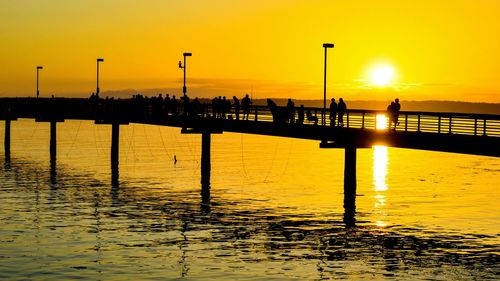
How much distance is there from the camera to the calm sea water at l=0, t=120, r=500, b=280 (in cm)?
3541

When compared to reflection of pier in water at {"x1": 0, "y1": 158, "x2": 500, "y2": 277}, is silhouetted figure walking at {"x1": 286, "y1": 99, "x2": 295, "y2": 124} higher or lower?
higher

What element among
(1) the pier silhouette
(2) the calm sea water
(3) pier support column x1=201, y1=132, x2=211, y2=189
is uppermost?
(1) the pier silhouette

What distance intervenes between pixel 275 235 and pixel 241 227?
10.3 ft

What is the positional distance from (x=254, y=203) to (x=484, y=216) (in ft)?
43.2

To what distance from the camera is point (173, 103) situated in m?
79.7

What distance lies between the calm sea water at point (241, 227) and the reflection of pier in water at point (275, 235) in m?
0.05

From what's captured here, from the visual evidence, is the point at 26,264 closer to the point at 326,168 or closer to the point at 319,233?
the point at 319,233

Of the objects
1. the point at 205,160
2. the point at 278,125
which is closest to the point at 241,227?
the point at 278,125

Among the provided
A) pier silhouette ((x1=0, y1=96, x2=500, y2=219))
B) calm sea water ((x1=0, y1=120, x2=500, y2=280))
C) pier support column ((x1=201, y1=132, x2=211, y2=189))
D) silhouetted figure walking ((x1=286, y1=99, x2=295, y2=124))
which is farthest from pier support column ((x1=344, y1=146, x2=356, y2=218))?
pier support column ((x1=201, y1=132, x2=211, y2=189))

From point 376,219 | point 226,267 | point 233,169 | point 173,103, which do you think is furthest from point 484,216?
point 233,169

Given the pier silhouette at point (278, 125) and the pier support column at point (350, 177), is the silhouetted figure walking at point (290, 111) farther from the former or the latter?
the pier support column at point (350, 177)

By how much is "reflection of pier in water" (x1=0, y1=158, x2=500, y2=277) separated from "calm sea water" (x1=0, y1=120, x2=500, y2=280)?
0.18ft

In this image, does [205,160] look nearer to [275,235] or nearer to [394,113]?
[394,113]

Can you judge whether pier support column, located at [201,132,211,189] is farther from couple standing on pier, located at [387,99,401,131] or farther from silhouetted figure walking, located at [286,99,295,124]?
couple standing on pier, located at [387,99,401,131]
